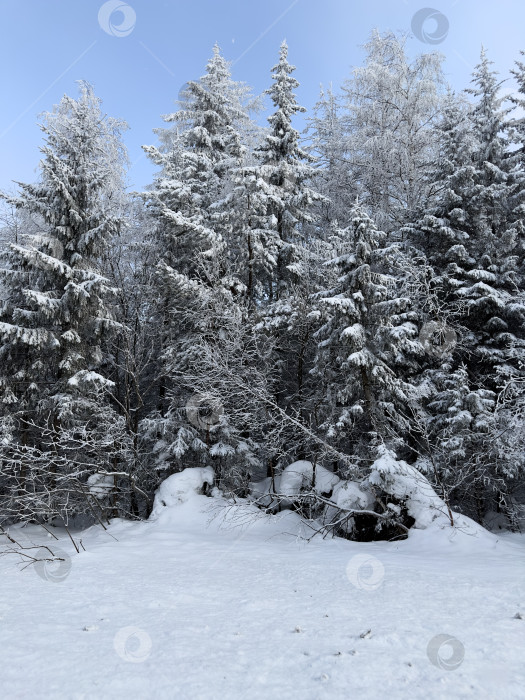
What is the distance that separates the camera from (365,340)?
9.81 meters

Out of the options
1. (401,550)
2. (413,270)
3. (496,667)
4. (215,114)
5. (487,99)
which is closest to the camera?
(496,667)

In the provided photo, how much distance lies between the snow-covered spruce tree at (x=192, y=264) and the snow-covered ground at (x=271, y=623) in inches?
178

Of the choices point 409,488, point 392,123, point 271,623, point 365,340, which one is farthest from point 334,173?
point 271,623

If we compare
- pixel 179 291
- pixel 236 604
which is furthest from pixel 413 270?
pixel 236 604

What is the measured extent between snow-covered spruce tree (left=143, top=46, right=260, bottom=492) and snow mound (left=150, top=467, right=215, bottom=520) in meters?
0.56

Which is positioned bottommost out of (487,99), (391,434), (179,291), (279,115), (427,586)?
(427,586)

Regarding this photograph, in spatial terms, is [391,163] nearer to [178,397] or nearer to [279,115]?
[279,115]

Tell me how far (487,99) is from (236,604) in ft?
50.8

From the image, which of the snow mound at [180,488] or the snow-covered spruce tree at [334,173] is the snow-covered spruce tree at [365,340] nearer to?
the snow mound at [180,488]

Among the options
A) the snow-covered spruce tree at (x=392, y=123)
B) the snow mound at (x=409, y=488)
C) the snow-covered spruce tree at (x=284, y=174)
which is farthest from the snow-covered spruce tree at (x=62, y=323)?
the snow-covered spruce tree at (x=392, y=123)

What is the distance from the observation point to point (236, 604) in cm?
463

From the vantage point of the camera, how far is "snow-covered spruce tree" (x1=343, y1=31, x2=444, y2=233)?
1531 cm

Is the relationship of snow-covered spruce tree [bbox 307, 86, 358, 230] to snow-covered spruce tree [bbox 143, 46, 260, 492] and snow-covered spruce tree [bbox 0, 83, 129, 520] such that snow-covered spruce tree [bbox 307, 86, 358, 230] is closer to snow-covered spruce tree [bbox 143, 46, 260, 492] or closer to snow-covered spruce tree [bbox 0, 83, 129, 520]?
snow-covered spruce tree [bbox 143, 46, 260, 492]

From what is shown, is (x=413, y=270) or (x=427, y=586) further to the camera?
(x=413, y=270)
